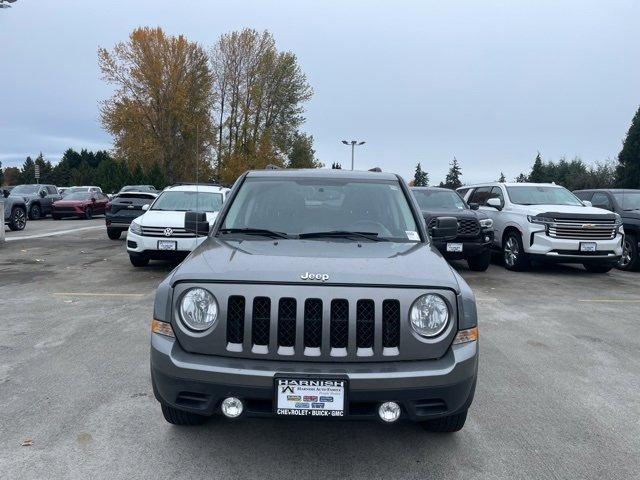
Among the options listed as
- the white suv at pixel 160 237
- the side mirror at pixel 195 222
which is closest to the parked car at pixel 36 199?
the white suv at pixel 160 237

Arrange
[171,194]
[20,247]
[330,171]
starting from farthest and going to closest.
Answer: [20,247] < [171,194] < [330,171]

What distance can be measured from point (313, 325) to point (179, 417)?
118cm

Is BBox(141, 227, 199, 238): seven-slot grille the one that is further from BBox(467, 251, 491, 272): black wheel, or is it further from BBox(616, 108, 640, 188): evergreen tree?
BBox(616, 108, 640, 188): evergreen tree

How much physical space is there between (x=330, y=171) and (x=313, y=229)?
1012 millimetres

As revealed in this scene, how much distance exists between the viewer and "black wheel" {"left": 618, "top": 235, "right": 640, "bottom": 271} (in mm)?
12031

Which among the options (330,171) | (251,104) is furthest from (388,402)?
(251,104)

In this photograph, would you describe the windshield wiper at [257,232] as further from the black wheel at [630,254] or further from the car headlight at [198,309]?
the black wheel at [630,254]

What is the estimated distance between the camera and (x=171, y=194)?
38.0 feet

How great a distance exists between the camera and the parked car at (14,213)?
19.0 meters

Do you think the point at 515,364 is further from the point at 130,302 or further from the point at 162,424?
the point at 130,302

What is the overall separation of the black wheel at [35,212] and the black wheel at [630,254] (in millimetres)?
24227

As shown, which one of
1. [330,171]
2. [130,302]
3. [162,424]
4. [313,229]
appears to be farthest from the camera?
[130,302]

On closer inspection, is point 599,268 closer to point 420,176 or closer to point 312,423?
point 312,423

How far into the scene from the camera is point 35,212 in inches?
1025
